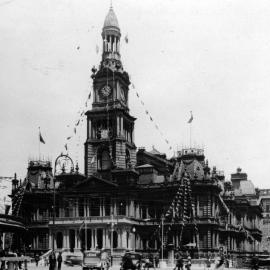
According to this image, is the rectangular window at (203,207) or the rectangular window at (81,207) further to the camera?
the rectangular window at (81,207)

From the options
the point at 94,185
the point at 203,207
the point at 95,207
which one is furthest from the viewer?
the point at 94,185

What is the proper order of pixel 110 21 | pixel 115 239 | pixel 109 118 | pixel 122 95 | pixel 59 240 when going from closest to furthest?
pixel 115 239, pixel 59 240, pixel 109 118, pixel 110 21, pixel 122 95

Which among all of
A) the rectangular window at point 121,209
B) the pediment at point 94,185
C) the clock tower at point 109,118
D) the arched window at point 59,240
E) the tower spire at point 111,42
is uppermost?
the tower spire at point 111,42

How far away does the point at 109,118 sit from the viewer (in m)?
92.9

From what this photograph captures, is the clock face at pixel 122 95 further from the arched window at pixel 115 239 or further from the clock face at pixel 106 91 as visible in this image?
the arched window at pixel 115 239

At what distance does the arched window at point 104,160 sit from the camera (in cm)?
9312

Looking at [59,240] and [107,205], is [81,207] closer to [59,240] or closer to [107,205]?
[107,205]

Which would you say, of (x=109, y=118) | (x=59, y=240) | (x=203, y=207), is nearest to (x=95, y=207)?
(x=59, y=240)

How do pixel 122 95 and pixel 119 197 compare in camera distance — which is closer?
pixel 119 197

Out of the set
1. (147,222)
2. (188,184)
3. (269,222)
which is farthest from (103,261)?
(269,222)

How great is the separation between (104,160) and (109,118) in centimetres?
634

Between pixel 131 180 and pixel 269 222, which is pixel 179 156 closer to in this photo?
pixel 131 180

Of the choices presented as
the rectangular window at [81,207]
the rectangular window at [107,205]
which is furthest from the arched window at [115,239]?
the rectangular window at [81,207]

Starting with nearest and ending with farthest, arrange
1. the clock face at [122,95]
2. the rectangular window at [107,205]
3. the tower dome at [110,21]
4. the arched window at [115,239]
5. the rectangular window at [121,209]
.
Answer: the arched window at [115,239] < the rectangular window at [121,209] < the rectangular window at [107,205] < the tower dome at [110,21] < the clock face at [122,95]
